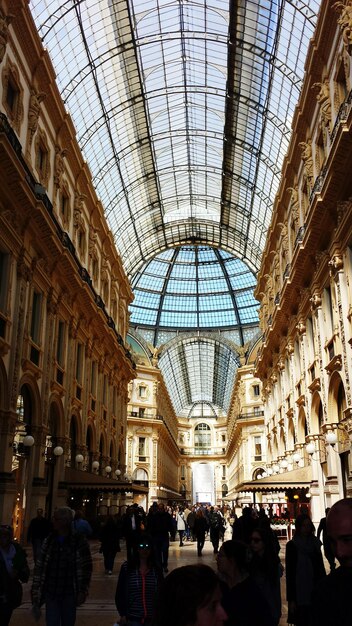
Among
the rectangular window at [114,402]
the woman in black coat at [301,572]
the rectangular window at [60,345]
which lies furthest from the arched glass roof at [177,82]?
the woman in black coat at [301,572]

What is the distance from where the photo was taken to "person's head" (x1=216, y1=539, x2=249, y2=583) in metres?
4.22

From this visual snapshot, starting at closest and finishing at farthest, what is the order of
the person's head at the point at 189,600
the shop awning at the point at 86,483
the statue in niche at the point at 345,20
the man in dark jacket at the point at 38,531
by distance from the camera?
the person's head at the point at 189,600
the man in dark jacket at the point at 38,531
the statue in niche at the point at 345,20
the shop awning at the point at 86,483

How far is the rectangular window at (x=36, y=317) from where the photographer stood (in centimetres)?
2228

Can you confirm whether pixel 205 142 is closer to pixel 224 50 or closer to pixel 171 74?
pixel 171 74

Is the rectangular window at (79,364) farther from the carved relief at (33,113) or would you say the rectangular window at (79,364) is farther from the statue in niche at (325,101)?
the statue in niche at (325,101)

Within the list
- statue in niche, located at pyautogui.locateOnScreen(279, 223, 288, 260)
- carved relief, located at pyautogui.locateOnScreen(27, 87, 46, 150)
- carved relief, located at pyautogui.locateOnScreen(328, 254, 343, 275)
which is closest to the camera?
carved relief, located at pyautogui.locateOnScreen(328, 254, 343, 275)

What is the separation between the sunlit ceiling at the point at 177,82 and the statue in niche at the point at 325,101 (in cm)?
617

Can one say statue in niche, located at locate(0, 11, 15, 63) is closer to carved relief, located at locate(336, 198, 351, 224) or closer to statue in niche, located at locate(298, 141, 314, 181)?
carved relief, located at locate(336, 198, 351, 224)

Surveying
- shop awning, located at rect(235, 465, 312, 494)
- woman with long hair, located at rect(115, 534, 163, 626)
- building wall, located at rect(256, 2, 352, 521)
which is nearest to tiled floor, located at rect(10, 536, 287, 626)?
woman with long hair, located at rect(115, 534, 163, 626)

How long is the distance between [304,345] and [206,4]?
18.9 metres

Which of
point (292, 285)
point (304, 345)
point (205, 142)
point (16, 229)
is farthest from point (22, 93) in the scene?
point (205, 142)

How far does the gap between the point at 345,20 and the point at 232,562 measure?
1765 centimetres

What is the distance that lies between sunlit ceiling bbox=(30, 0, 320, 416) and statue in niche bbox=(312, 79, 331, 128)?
6166 mm

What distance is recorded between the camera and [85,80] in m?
31.3
